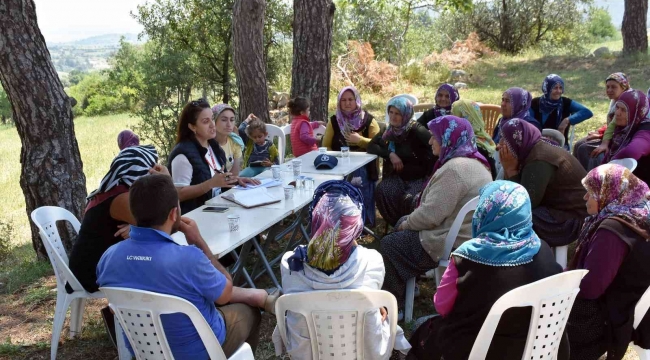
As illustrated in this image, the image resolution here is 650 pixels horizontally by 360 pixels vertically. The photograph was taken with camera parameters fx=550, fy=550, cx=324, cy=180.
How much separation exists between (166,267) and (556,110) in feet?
16.9

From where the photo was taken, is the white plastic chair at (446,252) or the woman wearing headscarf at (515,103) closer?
the white plastic chair at (446,252)

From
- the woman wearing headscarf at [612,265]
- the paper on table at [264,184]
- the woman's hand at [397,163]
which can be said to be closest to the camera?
the woman wearing headscarf at [612,265]

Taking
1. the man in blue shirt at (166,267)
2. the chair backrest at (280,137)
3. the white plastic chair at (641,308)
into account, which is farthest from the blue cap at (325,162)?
the white plastic chair at (641,308)

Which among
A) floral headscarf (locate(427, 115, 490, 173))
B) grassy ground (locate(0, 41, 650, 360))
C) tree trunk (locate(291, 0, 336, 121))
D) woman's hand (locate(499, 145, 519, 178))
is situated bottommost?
grassy ground (locate(0, 41, 650, 360))

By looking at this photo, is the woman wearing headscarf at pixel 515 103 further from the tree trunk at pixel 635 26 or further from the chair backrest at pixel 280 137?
the tree trunk at pixel 635 26

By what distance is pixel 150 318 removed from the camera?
7.13 ft

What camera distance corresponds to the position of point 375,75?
1323cm

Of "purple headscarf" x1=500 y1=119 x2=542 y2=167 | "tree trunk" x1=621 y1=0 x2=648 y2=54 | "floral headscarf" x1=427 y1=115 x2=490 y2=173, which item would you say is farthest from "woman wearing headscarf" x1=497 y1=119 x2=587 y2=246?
"tree trunk" x1=621 y1=0 x2=648 y2=54

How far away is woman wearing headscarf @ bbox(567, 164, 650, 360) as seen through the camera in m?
2.46

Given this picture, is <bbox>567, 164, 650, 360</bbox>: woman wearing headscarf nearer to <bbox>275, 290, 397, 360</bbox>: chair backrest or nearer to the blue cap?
<bbox>275, 290, 397, 360</bbox>: chair backrest

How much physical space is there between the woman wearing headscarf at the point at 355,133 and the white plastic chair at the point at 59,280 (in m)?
2.74

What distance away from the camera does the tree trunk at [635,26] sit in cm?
1254

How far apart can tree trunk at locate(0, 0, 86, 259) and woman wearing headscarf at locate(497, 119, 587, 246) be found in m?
3.52

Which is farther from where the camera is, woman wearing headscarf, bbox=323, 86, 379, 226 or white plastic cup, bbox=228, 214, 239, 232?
woman wearing headscarf, bbox=323, 86, 379, 226
